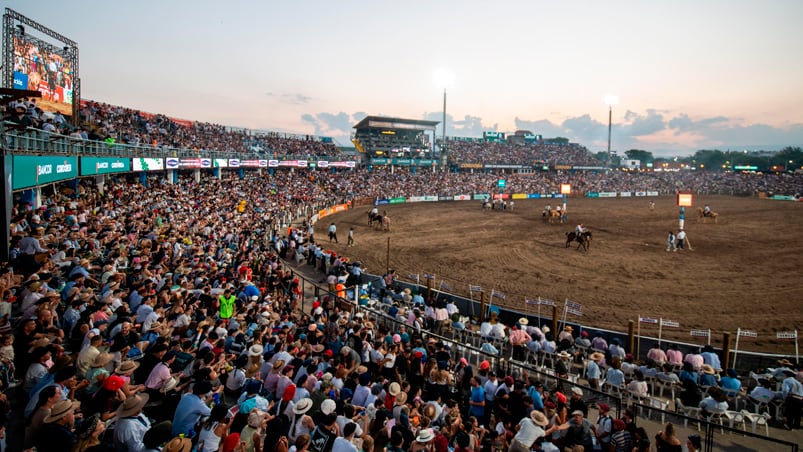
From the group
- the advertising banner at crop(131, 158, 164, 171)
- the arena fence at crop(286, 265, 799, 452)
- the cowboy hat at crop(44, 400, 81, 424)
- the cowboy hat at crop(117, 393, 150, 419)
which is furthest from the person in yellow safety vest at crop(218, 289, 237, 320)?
the advertising banner at crop(131, 158, 164, 171)

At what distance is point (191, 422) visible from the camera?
5.16 m

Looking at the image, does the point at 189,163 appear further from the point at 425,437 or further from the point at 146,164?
the point at 425,437

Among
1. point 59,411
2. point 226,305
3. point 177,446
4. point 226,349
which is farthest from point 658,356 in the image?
point 59,411

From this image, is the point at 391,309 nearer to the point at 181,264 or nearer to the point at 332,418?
the point at 181,264

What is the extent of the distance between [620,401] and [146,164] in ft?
89.8

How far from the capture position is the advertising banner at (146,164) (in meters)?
23.7

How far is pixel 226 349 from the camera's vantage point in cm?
805

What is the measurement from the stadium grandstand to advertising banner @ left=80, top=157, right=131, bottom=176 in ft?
0.56

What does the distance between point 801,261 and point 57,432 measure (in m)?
30.7

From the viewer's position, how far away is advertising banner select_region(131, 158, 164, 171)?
77.9ft

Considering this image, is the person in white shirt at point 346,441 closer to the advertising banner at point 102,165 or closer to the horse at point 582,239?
the advertising banner at point 102,165

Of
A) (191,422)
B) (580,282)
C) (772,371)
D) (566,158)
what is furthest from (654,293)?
(566,158)

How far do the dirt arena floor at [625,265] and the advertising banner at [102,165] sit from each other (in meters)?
12.1

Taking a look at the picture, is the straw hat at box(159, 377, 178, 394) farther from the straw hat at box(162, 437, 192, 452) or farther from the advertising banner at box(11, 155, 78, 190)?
the advertising banner at box(11, 155, 78, 190)
